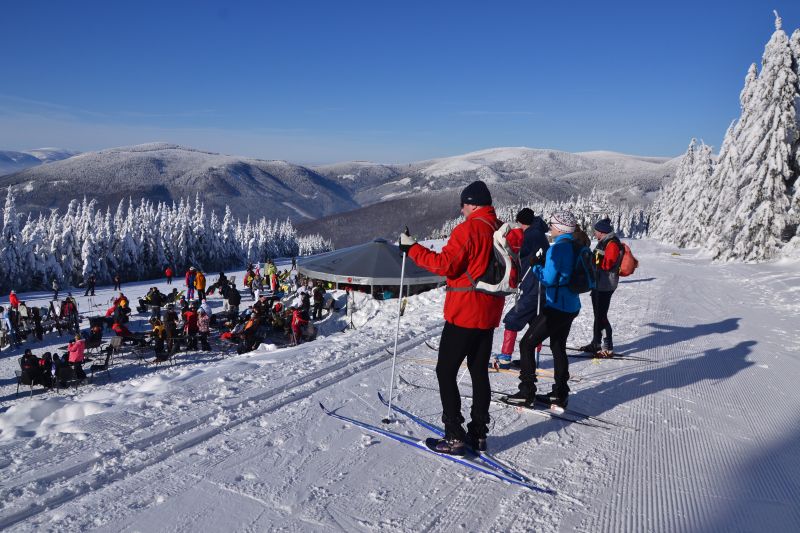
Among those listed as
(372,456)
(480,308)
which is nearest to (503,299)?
(480,308)

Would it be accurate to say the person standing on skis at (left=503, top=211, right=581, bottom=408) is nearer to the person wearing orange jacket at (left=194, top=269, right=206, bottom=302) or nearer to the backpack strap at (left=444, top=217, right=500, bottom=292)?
the backpack strap at (left=444, top=217, right=500, bottom=292)

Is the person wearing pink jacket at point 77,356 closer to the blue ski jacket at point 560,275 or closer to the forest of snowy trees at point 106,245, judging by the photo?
the blue ski jacket at point 560,275

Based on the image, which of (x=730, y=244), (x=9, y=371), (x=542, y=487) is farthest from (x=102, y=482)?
(x=730, y=244)

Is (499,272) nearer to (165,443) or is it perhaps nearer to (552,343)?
(552,343)

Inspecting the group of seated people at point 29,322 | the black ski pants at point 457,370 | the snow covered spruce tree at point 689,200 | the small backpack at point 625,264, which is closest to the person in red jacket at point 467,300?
the black ski pants at point 457,370

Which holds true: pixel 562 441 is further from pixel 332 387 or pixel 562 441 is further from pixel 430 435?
pixel 332 387

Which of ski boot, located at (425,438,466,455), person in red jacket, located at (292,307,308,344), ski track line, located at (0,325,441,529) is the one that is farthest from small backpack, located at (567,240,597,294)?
person in red jacket, located at (292,307,308,344)

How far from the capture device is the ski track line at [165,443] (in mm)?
2711

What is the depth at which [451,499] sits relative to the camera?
2.82 meters

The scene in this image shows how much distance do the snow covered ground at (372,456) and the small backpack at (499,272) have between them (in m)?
1.22

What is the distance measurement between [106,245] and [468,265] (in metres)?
35.7

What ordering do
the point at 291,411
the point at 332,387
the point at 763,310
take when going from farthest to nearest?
the point at 763,310 < the point at 332,387 < the point at 291,411

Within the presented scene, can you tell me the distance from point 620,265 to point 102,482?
19.3 ft

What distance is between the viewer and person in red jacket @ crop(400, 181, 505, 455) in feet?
9.75
